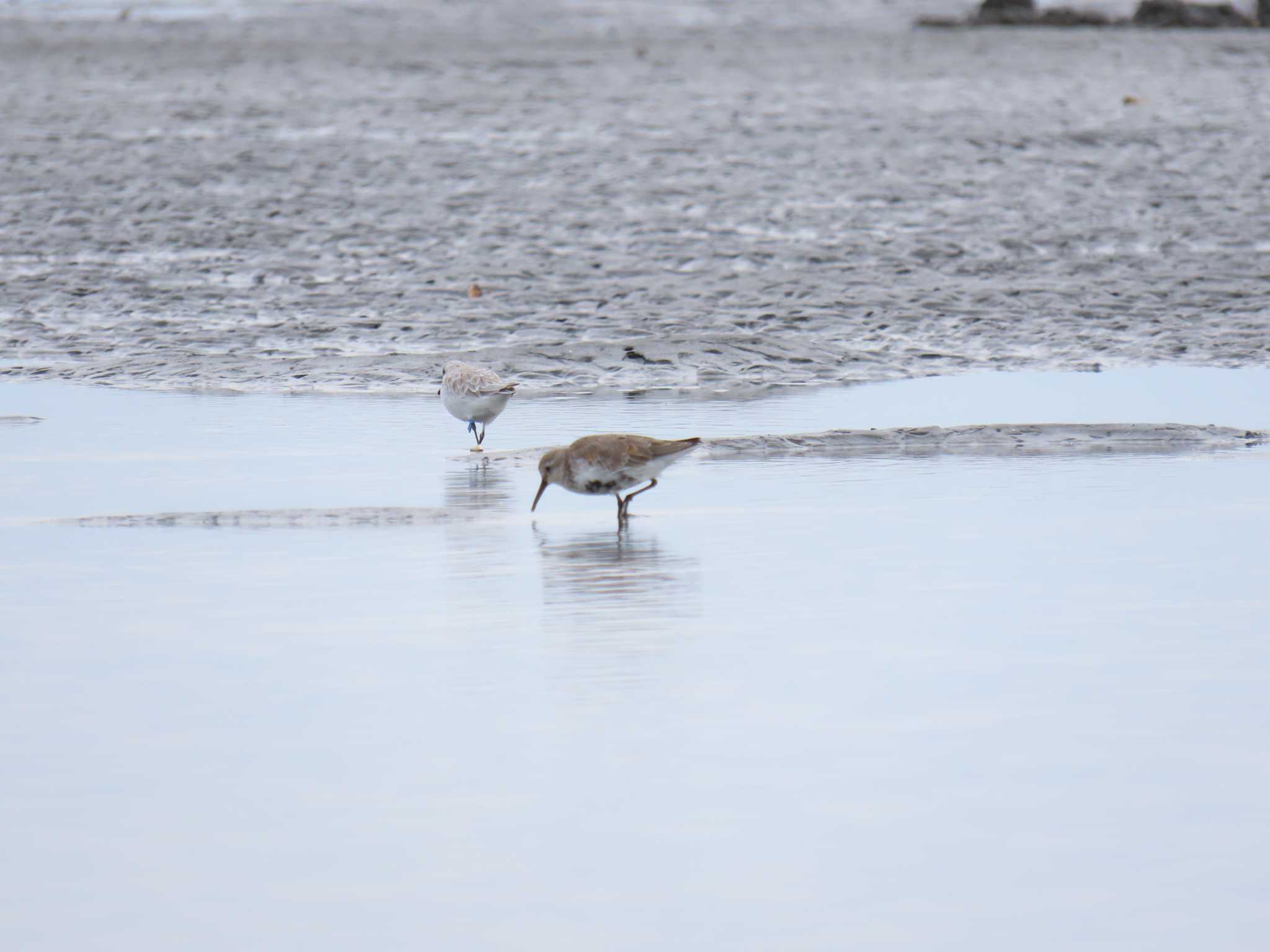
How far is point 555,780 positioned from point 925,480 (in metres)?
4.16

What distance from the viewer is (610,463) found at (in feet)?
26.8

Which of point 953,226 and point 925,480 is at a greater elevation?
point 953,226

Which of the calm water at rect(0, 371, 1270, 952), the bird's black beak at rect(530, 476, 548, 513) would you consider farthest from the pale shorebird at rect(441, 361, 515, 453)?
the bird's black beak at rect(530, 476, 548, 513)

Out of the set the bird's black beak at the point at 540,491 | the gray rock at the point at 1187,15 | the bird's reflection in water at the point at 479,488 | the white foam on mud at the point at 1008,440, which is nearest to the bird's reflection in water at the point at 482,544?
the bird's reflection in water at the point at 479,488

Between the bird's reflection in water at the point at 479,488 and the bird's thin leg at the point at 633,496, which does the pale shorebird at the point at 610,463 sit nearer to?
the bird's thin leg at the point at 633,496

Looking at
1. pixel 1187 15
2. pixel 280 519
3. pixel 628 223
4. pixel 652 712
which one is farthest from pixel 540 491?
pixel 1187 15

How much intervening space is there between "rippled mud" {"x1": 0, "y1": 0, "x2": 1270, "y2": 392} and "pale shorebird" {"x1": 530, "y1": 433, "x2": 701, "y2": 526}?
3.46 meters

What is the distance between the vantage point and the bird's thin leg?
8.48 m

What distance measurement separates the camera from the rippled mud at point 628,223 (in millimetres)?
13047

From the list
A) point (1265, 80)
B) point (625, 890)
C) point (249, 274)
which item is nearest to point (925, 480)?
point (625, 890)

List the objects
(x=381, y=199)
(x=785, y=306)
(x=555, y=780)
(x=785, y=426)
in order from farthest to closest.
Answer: (x=381, y=199), (x=785, y=306), (x=785, y=426), (x=555, y=780)

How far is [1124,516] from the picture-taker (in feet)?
26.6

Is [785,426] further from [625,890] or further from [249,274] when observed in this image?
[249,274]

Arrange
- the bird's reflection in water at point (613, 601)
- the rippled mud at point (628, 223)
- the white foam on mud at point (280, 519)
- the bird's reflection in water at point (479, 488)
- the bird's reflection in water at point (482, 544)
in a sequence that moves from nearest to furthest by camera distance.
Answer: the bird's reflection in water at point (613, 601), the bird's reflection in water at point (482, 544), the white foam on mud at point (280, 519), the bird's reflection in water at point (479, 488), the rippled mud at point (628, 223)
